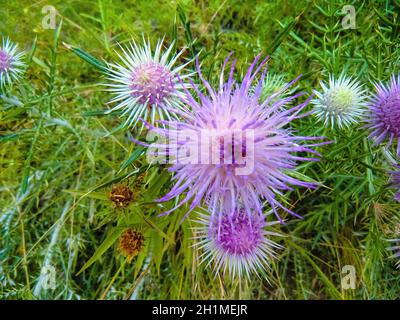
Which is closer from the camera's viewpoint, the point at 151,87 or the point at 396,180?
the point at 151,87

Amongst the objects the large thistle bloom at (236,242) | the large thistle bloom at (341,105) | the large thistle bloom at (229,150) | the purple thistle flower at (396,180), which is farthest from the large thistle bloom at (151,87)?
the purple thistle flower at (396,180)

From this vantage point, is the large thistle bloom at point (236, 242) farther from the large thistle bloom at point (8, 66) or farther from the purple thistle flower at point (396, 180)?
the large thistle bloom at point (8, 66)

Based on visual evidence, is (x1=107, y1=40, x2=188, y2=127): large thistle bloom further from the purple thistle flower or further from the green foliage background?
the purple thistle flower

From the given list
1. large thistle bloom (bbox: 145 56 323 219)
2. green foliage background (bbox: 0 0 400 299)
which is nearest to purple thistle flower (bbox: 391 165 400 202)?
green foliage background (bbox: 0 0 400 299)

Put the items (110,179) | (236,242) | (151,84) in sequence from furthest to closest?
(110,179), (236,242), (151,84)

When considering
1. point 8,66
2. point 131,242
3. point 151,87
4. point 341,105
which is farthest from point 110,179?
point 341,105

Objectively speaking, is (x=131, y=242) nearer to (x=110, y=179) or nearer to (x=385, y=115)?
(x=110, y=179)
